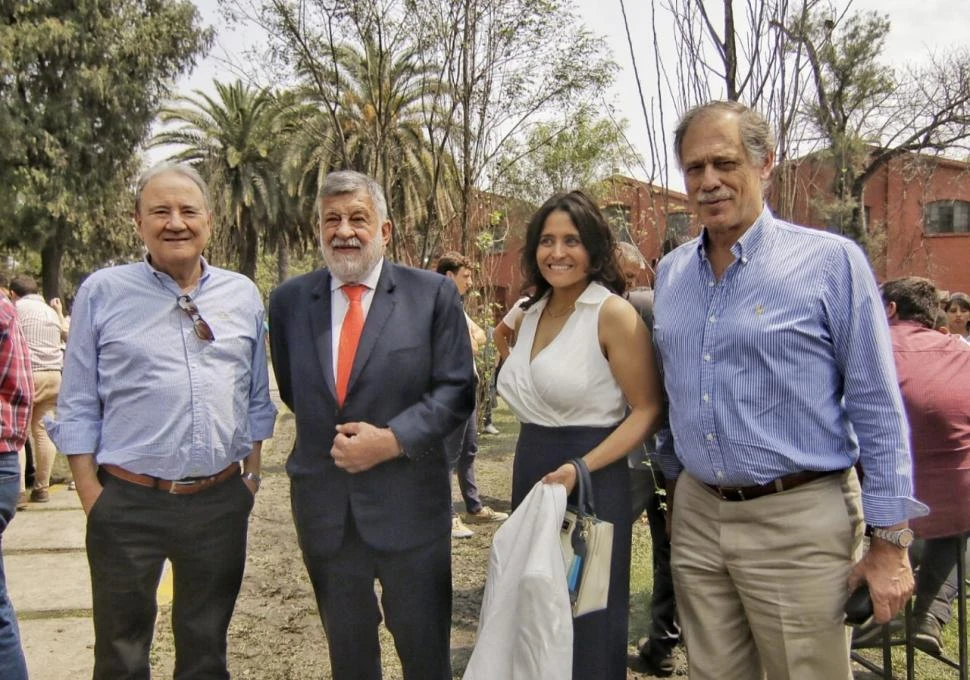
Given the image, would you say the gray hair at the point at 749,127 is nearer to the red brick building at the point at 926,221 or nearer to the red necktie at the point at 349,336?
the red necktie at the point at 349,336

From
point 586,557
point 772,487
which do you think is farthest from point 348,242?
point 772,487

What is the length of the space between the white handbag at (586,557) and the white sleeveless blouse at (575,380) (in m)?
0.26

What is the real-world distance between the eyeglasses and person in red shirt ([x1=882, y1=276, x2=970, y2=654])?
2.73m

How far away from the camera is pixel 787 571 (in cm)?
209

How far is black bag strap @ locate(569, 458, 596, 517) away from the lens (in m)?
2.35

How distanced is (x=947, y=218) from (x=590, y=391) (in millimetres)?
32767

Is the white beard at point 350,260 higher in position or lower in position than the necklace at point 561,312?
higher

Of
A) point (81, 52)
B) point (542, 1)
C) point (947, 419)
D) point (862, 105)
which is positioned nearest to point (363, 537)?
point (947, 419)

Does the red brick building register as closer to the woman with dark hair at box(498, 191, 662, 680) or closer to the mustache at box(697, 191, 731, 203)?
the woman with dark hair at box(498, 191, 662, 680)

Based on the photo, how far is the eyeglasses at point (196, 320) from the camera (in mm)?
2633

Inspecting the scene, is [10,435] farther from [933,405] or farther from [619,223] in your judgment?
[619,223]

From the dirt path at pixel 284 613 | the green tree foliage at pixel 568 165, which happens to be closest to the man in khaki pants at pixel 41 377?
the dirt path at pixel 284 613

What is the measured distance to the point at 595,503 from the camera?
2.48 metres

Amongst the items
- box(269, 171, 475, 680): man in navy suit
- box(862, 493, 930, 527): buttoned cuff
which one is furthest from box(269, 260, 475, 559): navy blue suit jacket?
box(862, 493, 930, 527): buttoned cuff
